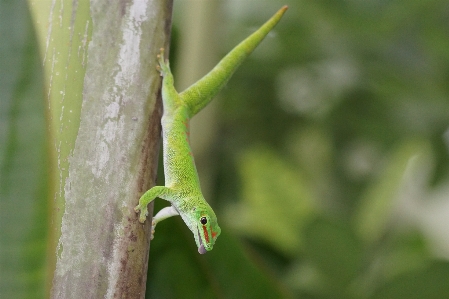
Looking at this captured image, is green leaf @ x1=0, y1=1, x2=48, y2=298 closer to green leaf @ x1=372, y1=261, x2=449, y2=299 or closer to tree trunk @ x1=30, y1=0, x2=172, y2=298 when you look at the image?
tree trunk @ x1=30, y1=0, x2=172, y2=298

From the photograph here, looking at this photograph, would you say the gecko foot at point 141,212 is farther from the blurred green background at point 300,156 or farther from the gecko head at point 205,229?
the gecko head at point 205,229

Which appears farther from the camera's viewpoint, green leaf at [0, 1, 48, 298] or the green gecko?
the green gecko

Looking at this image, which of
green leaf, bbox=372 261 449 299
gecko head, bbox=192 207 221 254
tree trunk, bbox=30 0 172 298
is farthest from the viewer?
green leaf, bbox=372 261 449 299

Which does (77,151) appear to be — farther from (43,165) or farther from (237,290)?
(237,290)

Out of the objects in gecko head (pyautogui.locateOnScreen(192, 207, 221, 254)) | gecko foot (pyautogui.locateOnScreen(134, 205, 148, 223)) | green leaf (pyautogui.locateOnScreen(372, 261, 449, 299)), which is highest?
gecko foot (pyautogui.locateOnScreen(134, 205, 148, 223))

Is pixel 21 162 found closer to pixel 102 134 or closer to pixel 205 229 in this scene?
pixel 102 134

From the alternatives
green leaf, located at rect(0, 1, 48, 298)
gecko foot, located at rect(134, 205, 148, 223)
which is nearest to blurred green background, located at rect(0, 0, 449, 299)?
green leaf, located at rect(0, 1, 48, 298)

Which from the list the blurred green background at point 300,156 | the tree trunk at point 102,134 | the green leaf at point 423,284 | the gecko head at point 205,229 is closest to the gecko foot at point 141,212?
the tree trunk at point 102,134

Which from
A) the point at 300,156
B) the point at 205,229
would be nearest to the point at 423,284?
the point at 205,229
